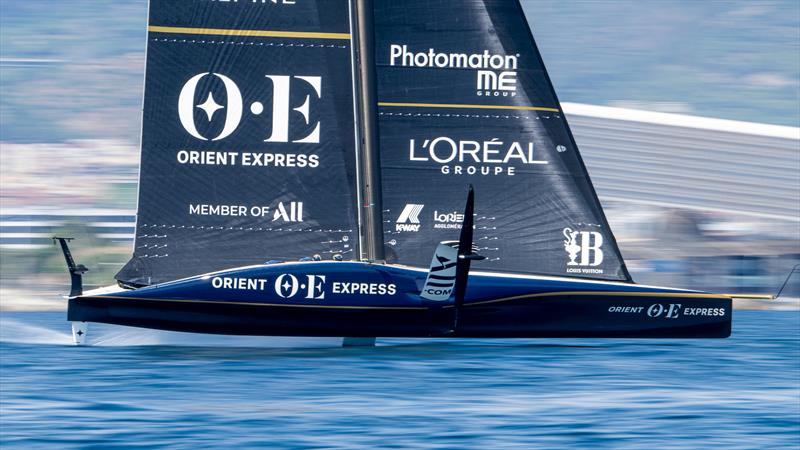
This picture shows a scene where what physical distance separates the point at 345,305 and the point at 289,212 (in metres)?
1.69

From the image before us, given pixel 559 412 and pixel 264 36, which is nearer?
pixel 559 412

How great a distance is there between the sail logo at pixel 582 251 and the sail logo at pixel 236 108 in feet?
11.7

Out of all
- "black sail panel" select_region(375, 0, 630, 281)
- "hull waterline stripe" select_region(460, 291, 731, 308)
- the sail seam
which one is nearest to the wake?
"black sail panel" select_region(375, 0, 630, 281)

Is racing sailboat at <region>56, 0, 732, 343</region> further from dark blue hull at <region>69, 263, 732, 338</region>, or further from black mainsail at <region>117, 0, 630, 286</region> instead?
dark blue hull at <region>69, 263, 732, 338</region>

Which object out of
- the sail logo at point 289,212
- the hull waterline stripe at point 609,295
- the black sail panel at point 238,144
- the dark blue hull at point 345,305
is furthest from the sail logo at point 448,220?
the sail logo at point 289,212

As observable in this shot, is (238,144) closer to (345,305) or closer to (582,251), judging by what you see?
(345,305)

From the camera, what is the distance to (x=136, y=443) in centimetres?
1500

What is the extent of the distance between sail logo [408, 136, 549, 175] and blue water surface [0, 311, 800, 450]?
96.0 inches

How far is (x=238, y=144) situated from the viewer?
2227 cm

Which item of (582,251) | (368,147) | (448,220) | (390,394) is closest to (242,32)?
(368,147)

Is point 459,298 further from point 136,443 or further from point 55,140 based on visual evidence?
point 55,140

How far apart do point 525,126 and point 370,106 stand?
2.07 m

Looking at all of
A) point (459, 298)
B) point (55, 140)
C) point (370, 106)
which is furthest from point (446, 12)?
point (55, 140)

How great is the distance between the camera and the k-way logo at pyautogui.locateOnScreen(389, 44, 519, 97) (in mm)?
22219
